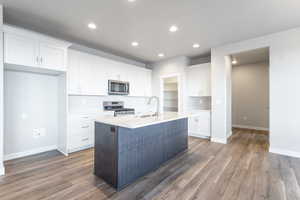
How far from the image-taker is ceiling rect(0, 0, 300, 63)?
223cm

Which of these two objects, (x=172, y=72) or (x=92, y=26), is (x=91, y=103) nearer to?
(x=92, y=26)

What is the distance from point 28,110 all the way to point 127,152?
2.75m

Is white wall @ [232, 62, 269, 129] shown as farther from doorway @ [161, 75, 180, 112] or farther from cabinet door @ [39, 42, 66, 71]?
cabinet door @ [39, 42, 66, 71]

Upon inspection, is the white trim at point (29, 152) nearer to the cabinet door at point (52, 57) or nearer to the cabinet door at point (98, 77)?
the cabinet door at point (98, 77)

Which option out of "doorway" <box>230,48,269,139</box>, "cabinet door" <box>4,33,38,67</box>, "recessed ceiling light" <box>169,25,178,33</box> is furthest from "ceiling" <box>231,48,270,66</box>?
"cabinet door" <box>4,33,38,67</box>

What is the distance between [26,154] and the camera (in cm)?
306

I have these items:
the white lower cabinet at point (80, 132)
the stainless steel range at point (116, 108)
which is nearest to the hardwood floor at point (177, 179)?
the white lower cabinet at point (80, 132)

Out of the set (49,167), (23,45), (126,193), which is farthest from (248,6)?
(49,167)

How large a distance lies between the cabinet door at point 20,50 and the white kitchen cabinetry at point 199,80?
14.2 feet

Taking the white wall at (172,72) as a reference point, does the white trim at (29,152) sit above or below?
below

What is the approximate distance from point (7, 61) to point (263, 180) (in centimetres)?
467

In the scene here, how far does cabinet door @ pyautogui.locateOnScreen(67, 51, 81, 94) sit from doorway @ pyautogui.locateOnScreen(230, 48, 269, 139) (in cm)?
534

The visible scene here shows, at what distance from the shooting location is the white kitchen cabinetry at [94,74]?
135 inches

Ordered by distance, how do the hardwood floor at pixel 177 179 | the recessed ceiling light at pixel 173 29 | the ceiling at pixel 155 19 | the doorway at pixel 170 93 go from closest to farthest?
the hardwood floor at pixel 177 179, the ceiling at pixel 155 19, the recessed ceiling light at pixel 173 29, the doorway at pixel 170 93
